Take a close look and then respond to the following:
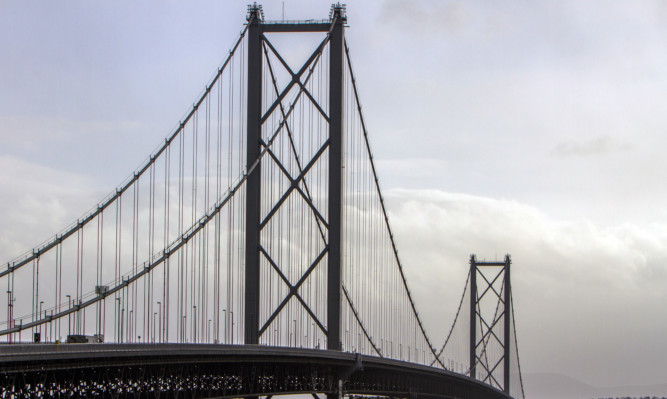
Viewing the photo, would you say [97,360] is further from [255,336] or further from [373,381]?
[373,381]

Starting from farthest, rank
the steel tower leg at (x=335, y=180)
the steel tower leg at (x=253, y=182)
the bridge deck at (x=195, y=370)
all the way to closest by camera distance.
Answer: the steel tower leg at (x=335, y=180) < the steel tower leg at (x=253, y=182) < the bridge deck at (x=195, y=370)

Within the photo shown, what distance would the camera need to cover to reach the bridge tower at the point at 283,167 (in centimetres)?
6712

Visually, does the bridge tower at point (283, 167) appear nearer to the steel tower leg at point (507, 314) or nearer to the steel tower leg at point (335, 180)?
the steel tower leg at point (335, 180)

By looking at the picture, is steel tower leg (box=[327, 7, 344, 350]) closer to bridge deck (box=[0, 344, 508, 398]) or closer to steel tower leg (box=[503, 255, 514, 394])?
bridge deck (box=[0, 344, 508, 398])

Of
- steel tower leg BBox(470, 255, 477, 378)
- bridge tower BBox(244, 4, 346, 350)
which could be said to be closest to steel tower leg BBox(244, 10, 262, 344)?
bridge tower BBox(244, 4, 346, 350)

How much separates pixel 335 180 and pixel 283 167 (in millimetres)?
2837

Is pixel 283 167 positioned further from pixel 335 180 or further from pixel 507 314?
pixel 507 314

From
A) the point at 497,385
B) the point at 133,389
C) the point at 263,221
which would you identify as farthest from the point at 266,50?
the point at 497,385

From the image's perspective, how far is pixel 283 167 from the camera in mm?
68562

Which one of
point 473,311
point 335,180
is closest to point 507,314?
point 473,311

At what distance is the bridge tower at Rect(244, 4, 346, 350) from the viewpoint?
67125 mm

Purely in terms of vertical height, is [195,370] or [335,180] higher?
[335,180]

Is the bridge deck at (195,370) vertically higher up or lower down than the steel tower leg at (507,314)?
lower down

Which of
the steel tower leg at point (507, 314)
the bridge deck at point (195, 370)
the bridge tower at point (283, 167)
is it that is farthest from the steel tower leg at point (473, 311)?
the bridge tower at point (283, 167)
